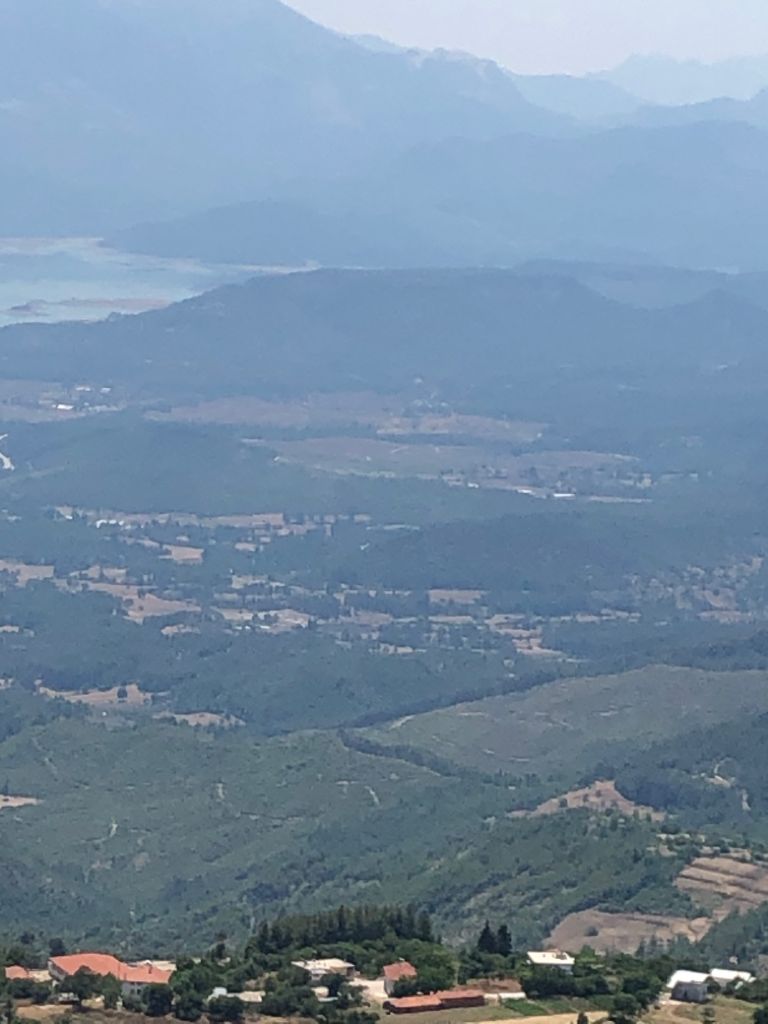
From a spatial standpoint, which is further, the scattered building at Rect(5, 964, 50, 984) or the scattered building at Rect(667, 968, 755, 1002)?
the scattered building at Rect(667, 968, 755, 1002)

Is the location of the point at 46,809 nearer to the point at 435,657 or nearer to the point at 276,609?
the point at 435,657

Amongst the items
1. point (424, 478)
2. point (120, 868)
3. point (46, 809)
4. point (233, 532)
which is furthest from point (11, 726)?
point (424, 478)

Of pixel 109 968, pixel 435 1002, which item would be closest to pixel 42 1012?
pixel 109 968

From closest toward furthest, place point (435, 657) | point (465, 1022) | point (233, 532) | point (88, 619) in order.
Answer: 1. point (465, 1022)
2. point (435, 657)
3. point (88, 619)
4. point (233, 532)

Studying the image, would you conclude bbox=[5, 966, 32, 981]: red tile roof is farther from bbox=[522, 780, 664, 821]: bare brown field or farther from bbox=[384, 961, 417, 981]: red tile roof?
bbox=[522, 780, 664, 821]: bare brown field

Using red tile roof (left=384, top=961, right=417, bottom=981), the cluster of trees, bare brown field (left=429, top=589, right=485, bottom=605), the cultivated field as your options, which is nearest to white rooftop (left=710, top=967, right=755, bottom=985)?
the cluster of trees
